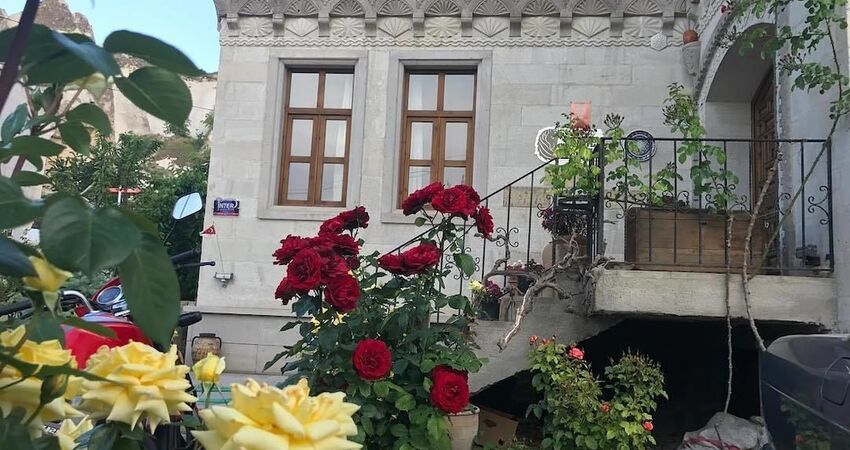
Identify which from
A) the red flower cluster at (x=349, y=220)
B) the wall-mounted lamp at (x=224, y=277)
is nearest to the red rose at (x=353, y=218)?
the red flower cluster at (x=349, y=220)

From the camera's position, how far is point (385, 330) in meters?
3.07

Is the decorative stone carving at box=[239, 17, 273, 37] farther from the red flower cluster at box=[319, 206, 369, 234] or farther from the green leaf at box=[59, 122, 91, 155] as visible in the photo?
the green leaf at box=[59, 122, 91, 155]

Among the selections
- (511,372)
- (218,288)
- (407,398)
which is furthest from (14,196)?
(218,288)

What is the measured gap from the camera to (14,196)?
585mm

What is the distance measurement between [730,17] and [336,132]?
4291 mm

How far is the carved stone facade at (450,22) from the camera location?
7.22 meters

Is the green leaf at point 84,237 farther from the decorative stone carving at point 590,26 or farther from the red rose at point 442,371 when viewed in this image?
the decorative stone carving at point 590,26

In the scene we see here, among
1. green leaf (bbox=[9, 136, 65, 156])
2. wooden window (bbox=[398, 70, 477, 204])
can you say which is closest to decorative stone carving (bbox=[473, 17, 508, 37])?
wooden window (bbox=[398, 70, 477, 204])

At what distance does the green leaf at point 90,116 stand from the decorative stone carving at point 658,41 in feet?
23.7

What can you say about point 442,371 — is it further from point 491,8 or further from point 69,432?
point 491,8

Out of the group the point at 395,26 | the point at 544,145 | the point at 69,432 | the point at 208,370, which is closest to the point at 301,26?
the point at 395,26

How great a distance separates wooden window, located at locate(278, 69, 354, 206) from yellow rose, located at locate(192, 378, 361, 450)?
22.8ft

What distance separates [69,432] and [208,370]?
21 centimetres

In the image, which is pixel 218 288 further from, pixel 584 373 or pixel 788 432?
pixel 788 432
